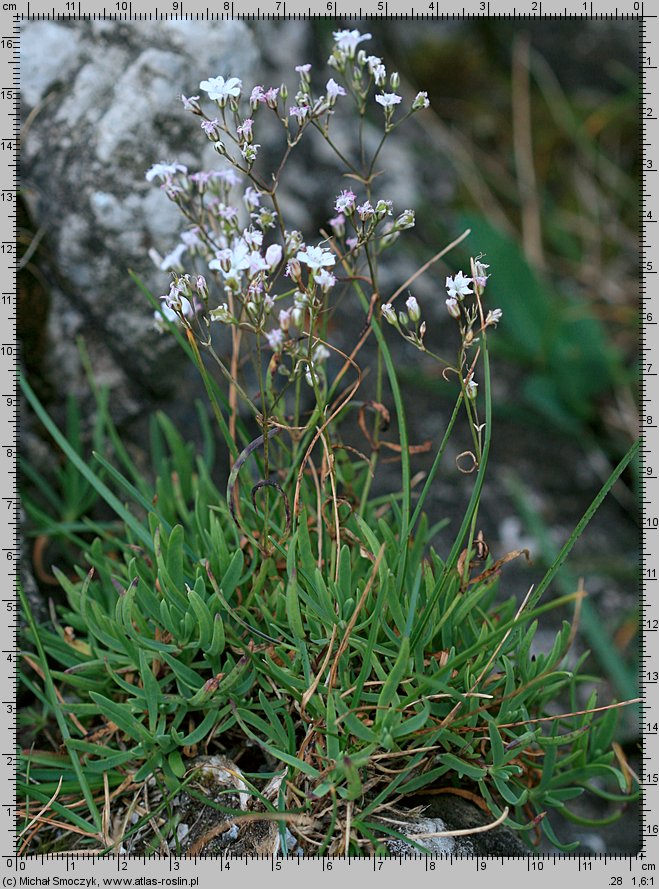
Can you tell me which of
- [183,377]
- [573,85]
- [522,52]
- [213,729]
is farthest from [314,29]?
[213,729]

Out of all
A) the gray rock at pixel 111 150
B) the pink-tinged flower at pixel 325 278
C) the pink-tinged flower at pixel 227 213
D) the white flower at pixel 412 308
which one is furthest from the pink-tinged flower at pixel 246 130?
the gray rock at pixel 111 150

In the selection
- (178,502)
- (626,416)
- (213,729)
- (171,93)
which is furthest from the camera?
(626,416)

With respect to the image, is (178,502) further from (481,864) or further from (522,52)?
(522,52)

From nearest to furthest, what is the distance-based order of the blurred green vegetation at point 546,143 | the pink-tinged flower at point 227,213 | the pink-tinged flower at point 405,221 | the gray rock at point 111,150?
the pink-tinged flower at point 405,221
the pink-tinged flower at point 227,213
the gray rock at point 111,150
the blurred green vegetation at point 546,143

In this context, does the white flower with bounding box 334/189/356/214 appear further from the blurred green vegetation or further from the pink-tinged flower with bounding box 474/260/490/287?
the blurred green vegetation

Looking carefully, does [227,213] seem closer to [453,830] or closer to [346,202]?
[346,202]

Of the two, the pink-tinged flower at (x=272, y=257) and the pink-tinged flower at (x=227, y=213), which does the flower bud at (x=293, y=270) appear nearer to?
the pink-tinged flower at (x=272, y=257)

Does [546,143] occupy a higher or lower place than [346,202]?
higher

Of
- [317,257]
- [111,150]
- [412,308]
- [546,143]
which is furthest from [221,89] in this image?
[546,143]
